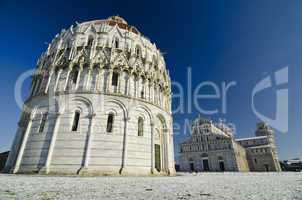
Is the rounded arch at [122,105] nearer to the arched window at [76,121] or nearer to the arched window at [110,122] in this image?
the arched window at [110,122]

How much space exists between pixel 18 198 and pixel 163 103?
19.3 m

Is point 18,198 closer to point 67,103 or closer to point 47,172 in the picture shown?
point 47,172

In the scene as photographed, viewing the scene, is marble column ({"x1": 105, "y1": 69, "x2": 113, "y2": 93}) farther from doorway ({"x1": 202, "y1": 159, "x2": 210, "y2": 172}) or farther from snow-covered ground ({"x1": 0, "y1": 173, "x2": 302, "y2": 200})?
doorway ({"x1": 202, "y1": 159, "x2": 210, "y2": 172})

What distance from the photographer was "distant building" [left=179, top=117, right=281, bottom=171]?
211 ft

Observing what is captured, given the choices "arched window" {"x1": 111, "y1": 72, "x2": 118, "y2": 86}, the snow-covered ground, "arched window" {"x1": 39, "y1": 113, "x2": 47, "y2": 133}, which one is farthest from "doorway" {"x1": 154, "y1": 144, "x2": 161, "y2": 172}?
"arched window" {"x1": 39, "y1": 113, "x2": 47, "y2": 133}

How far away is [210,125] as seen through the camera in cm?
7219

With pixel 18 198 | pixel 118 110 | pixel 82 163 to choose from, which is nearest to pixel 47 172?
pixel 82 163

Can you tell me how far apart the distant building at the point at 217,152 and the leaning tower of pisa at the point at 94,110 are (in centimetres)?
5187

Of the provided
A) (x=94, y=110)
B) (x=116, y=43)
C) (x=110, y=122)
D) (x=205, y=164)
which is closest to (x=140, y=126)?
(x=110, y=122)

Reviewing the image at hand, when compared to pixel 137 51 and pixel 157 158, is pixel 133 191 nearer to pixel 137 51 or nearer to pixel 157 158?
pixel 157 158

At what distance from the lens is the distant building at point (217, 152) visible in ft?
211

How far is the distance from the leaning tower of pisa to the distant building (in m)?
51.9

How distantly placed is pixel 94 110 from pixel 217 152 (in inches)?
2408

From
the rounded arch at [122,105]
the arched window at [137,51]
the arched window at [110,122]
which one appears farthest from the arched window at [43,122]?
the arched window at [137,51]
